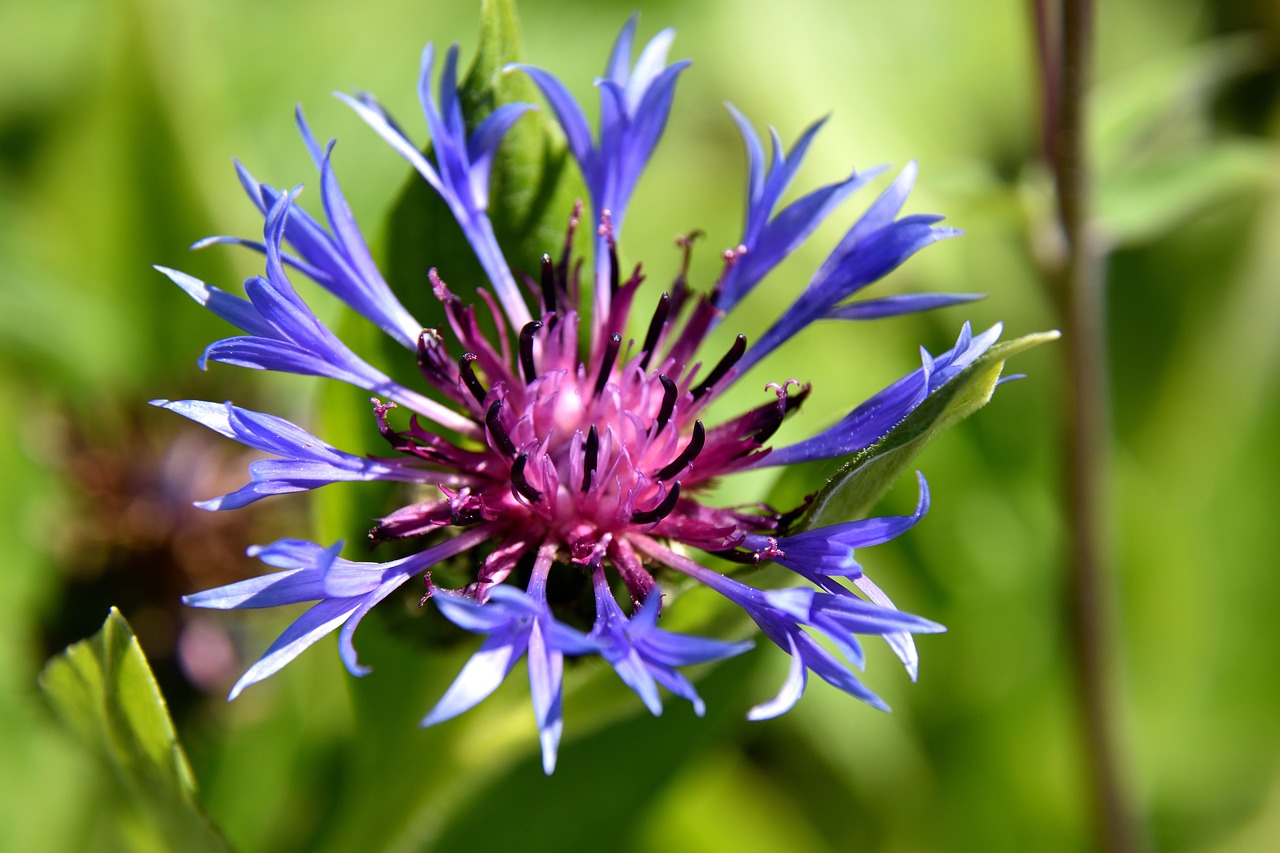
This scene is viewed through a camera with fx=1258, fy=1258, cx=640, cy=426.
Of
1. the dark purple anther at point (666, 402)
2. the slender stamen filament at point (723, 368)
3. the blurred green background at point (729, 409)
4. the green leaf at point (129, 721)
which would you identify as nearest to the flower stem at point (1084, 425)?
the blurred green background at point (729, 409)

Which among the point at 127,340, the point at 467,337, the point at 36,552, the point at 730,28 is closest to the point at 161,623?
the point at 36,552

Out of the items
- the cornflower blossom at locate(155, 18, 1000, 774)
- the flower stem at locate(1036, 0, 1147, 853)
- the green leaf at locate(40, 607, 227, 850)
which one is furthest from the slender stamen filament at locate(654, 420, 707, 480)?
the flower stem at locate(1036, 0, 1147, 853)

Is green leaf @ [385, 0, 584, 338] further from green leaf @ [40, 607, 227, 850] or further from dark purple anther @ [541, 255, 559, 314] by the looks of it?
green leaf @ [40, 607, 227, 850]

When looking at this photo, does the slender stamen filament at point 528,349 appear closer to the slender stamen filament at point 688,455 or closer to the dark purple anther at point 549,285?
the dark purple anther at point 549,285

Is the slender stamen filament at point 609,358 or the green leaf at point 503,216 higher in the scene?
the green leaf at point 503,216

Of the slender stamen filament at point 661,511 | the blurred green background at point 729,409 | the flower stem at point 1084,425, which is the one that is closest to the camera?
the slender stamen filament at point 661,511

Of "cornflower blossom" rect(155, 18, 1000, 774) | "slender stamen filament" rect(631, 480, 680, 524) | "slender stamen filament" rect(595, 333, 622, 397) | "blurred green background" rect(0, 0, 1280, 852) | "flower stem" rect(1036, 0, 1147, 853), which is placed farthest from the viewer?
"blurred green background" rect(0, 0, 1280, 852)
